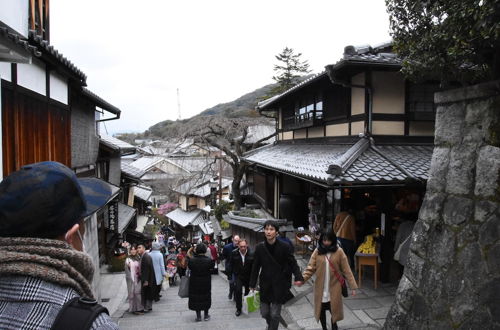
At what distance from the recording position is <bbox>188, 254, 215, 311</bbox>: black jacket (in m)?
7.40

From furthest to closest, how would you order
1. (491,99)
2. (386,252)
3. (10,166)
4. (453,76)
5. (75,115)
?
(75,115) < (386,252) < (10,166) < (453,76) < (491,99)

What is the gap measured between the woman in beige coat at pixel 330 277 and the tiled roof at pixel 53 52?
608 cm

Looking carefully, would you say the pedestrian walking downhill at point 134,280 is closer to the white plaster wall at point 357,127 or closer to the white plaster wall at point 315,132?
the white plaster wall at point 357,127

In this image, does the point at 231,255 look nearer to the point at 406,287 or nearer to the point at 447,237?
the point at 406,287

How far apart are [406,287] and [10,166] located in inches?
257

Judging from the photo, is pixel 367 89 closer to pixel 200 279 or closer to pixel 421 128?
pixel 421 128

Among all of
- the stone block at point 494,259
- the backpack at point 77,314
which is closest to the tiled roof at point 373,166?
the stone block at point 494,259

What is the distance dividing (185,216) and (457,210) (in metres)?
33.0

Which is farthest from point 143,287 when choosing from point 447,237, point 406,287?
point 447,237

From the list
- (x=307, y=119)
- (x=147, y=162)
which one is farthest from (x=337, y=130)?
(x=147, y=162)

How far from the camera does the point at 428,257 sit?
4.89m

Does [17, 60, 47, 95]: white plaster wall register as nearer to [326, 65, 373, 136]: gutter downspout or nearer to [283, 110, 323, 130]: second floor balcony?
[326, 65, 373, 136]: gutter downspout

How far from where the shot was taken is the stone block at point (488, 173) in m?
4.09

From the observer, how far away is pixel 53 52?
6613mm
